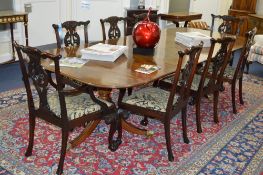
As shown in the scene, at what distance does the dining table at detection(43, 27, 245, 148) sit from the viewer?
6.90 ft

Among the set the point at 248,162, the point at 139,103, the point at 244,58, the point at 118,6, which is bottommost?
the point at 248,162

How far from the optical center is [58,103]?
224cm

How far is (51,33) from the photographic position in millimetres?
5281

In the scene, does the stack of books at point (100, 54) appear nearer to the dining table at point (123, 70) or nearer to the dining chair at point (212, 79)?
the dining table at point (123, 70)

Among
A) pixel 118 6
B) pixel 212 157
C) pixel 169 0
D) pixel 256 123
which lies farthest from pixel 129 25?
pixel 212 157

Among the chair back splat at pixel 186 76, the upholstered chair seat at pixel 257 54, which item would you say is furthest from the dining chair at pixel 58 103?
the upholstered chair seat at pixel 257 54

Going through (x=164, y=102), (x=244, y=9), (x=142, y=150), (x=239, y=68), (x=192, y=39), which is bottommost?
(x=142, y=150)

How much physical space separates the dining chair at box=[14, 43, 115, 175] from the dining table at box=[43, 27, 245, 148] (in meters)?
0.12

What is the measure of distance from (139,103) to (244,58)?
1432mm

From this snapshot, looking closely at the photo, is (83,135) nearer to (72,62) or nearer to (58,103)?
(58,103)

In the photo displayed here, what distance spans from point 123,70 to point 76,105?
42 centimetres

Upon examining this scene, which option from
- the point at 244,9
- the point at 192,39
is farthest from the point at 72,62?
the point at 244,9

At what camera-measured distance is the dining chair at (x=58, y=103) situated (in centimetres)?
202

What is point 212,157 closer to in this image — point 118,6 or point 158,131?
point 158,131
